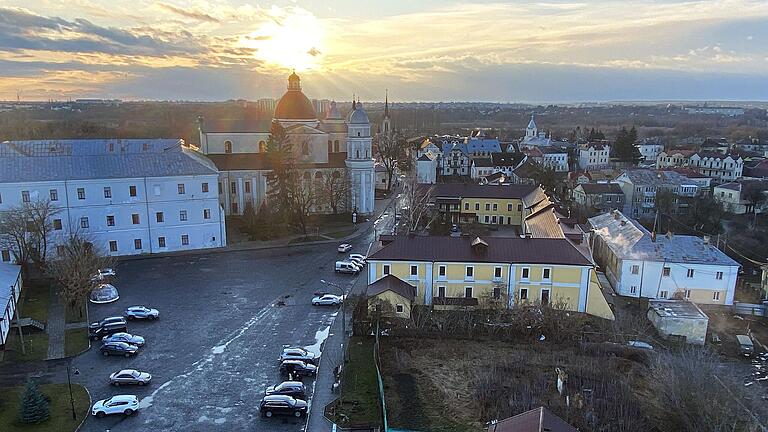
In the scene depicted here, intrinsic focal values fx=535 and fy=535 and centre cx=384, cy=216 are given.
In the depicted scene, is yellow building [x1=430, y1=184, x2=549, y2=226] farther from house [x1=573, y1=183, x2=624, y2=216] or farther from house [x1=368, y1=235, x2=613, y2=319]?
house [x1=368, y1=235, x2=613, y2=319]

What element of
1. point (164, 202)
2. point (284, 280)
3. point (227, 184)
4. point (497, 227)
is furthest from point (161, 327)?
point (497, 227)

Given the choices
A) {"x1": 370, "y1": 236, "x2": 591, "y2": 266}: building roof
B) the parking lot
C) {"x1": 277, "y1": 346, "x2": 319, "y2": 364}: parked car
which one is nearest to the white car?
the parking lot

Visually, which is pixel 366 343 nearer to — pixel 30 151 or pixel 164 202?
pixel 164 202

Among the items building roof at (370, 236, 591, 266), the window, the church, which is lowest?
the window

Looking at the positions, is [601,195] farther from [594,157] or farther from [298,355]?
[298,355]

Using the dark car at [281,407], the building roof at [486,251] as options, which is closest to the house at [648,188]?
the building roof at [486,251]

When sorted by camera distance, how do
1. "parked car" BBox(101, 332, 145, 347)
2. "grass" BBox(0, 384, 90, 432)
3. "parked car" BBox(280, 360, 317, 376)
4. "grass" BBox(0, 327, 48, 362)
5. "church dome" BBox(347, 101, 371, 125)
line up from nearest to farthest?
"grass" BBox(0, 384, 90, 432), "parked car" BBox(280, 360, 317, 376), "grass" BBox(0, 327, 48, 362), "parked car" BBox(101, 332, 145, 347), "church dome" BBox(347, 101, 371, 125)

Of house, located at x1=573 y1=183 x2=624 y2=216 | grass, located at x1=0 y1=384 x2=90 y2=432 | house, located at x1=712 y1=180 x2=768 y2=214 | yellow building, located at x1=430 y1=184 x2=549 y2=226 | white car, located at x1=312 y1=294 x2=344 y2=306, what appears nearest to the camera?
grass, located at x1=0 y1=384 x2=90 y2=432

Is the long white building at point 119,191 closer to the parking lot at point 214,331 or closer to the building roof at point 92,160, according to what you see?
the building roof at point 92,160

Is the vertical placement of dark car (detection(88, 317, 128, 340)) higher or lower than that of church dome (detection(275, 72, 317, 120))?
lower
